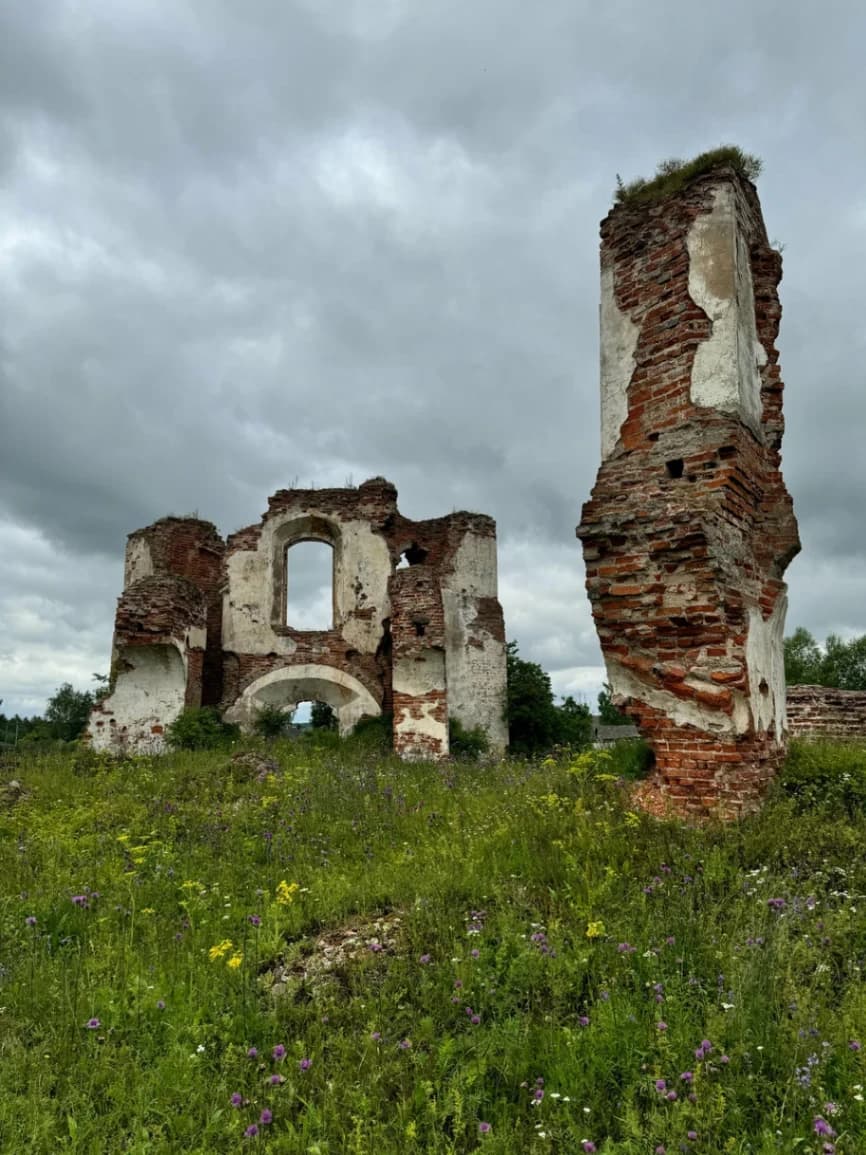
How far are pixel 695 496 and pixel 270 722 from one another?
1172 cm

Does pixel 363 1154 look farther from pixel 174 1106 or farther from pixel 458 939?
pixel 458 939

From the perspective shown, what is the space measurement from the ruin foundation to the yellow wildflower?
10.3 metres

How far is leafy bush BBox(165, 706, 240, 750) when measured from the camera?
44.1 ft

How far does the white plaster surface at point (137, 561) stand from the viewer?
16844 mm

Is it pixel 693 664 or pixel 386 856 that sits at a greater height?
pixel 693 664

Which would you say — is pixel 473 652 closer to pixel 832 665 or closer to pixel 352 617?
pixel 352 617

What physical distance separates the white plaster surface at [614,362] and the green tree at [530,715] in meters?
11.0

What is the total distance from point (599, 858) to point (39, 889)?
3930 mm

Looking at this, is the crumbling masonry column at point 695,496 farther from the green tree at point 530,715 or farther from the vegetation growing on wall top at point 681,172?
the green tree at point 530,715

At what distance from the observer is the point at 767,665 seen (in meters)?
6.30

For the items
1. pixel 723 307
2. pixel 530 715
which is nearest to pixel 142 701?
pixel 530 715

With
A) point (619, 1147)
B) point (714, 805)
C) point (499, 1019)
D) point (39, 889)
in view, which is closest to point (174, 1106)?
point (499, 1019)

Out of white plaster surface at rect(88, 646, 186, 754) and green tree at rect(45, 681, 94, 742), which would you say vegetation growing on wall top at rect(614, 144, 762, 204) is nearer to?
white plaster surface at rect(88, 646, 186, 754)

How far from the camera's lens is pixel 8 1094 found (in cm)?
285
